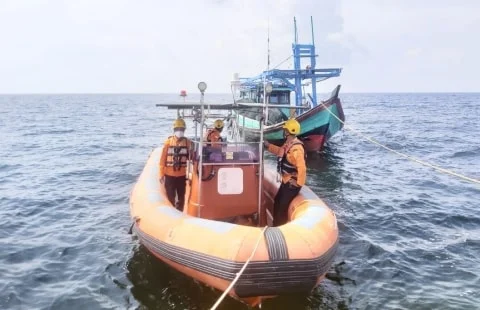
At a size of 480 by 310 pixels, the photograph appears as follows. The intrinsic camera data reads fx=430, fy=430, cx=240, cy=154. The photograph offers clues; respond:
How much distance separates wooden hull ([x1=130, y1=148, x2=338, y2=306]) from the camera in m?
4.92

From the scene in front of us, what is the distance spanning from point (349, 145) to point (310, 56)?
5826 mm

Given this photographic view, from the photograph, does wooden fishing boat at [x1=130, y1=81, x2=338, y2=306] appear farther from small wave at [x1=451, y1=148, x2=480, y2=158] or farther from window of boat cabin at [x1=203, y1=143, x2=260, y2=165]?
small wave at [x1=451, y1=148, x2=480, y2=158]

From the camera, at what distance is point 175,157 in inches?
288

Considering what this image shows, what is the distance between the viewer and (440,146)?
70.8ft

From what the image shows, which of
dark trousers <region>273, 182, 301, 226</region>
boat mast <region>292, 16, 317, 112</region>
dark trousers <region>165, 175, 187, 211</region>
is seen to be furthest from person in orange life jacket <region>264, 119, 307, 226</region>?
boat mast <region>292, 16, 317, 112</region>

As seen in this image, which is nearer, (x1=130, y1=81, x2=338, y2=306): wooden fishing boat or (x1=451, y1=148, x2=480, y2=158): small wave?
(x1=130, y1=81, x2=338, y2=306): wooden fishing boat

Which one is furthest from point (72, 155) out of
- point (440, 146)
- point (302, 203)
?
point (440, 146)

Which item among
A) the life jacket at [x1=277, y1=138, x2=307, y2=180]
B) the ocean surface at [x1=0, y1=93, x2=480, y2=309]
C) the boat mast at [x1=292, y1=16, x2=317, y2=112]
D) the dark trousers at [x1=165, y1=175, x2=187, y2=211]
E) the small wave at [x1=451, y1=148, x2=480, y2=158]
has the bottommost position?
the ocean surface at [x1=0, y1=93, x2=480, y2=309]

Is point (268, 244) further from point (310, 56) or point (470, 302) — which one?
point (310, 56)

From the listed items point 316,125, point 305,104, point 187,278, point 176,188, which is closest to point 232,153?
point 176,188

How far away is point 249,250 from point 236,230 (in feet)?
1.34

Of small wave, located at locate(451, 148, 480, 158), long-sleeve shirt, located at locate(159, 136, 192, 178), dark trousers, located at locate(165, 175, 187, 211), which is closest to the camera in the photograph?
long-sleeve shirt, located at locate(159, 136, 192, 178)

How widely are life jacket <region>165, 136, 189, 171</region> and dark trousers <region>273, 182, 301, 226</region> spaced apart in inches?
67.2

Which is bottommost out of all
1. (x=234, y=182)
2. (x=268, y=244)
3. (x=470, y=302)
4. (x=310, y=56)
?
(x=470, y=302)
